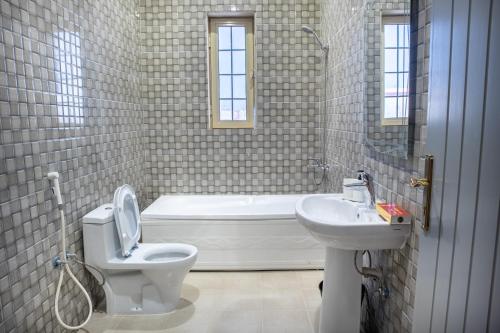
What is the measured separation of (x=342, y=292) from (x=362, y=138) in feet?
3.46

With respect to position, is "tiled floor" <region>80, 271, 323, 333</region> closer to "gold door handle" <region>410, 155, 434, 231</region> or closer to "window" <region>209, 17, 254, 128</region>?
"gold door handle" <region>410, 155, 434, 231</region>

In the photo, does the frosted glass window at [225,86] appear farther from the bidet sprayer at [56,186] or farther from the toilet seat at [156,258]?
the bidet sprayer at [56,186]

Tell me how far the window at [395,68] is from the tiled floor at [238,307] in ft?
4.84

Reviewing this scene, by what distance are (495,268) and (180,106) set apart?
131 inches

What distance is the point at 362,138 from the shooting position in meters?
2.58

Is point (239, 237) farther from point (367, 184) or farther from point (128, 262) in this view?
point (367, 184)

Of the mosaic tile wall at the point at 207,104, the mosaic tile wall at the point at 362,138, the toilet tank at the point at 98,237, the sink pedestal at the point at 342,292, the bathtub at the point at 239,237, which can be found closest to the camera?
the mosaic tile wall at the point at 362,138

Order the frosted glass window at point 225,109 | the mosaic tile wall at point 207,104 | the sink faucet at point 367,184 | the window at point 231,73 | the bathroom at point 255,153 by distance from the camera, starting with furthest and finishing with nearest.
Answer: the frosted glass window at point 225,109, the window at point 231,73, the mosaic tile wall at point 207,104, the sink faucet at point 367,184, the bathroom at point 255,153

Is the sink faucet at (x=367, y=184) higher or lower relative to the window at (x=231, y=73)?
lower

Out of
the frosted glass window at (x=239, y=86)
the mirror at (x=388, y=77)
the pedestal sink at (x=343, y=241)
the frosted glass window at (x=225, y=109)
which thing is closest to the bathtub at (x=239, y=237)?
the pedestal sink at (x=343, y=241)

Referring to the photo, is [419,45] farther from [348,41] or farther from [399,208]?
[348,41]

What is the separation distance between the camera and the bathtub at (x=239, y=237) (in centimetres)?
329

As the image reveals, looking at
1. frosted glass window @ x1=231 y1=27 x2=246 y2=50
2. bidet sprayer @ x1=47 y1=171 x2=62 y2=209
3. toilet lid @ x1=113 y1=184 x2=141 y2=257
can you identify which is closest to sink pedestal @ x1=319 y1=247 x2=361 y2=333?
toilet lid @ x1=113 y1=184 x2=141 y2=257

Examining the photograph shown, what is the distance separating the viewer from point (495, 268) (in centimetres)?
100
